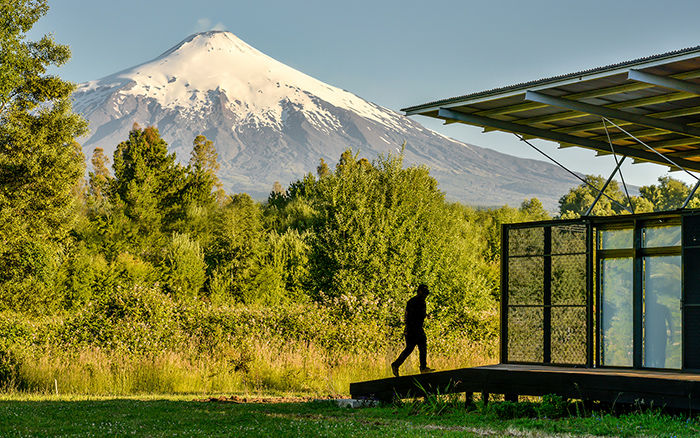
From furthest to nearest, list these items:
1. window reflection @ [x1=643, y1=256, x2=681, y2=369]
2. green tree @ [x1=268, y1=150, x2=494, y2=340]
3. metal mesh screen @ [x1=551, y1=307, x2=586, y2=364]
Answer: green tree @ [x1=268, y1=150, x2=494, y2=340]
metal mesh screen @ [x1=551, y1=307, x2=586, y2=364]
window reflection @ [x1=643, y1=256, x2=681, y2=369]

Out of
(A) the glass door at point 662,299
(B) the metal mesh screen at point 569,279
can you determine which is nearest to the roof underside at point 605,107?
(A) the glass door at point 662,299

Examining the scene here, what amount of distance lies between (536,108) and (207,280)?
32018 millimetres

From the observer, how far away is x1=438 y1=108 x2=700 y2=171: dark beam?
41.9ft

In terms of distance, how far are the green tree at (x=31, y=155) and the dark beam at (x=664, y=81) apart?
69.6ft

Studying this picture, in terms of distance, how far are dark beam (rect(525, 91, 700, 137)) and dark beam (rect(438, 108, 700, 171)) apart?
1.55 metres

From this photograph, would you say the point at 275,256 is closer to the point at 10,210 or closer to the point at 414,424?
the point at 10,210

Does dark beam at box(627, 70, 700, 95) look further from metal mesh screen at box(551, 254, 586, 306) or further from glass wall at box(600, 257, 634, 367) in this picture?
metal mesh screen at box(551, 254, 586, 306)

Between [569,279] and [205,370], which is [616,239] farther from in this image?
[205,370]

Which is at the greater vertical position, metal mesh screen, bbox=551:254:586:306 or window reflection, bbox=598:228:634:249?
window reflection, bbox=598:228:634:249

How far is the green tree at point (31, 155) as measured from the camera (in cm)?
2703

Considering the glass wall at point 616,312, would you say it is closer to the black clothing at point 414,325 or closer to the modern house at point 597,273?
the modern house at point 597,273

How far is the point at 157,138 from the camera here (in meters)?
58.4

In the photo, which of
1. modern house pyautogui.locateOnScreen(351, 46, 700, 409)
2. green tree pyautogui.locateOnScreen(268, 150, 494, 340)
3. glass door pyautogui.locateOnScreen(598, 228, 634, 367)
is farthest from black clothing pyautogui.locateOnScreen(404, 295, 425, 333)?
green tree pyautogui.locateOnScreen(268, 150, 494, 340)

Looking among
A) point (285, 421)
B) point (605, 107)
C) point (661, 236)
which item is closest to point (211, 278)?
point (285, 421)
